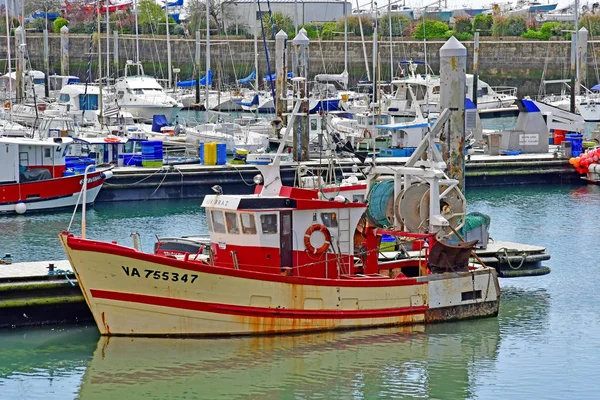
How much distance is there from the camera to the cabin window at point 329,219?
746 inches

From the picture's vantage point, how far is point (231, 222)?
735 inches

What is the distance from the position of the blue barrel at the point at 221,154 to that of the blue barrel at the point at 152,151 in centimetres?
188

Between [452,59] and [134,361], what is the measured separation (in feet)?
29.4

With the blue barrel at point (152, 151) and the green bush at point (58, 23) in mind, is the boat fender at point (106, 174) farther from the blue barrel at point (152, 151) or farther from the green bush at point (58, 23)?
the green bush at point (58, 23)

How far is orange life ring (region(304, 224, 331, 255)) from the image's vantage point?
18781 mm

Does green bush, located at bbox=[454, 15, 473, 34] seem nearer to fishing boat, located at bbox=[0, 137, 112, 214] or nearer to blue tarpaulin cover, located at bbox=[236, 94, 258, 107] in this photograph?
blue tarpaulin cover, located at bbox=[236, 94, 258, 107]

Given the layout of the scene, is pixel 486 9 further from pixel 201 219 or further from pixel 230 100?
pixel 201 219

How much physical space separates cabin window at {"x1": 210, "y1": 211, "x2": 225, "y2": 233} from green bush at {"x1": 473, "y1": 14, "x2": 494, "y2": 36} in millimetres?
66047

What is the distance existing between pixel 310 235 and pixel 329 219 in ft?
1.42

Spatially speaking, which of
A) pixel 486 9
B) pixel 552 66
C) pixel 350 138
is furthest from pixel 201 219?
pixel 486 9

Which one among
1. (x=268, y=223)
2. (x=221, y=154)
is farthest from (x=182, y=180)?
(x=268, y=223)

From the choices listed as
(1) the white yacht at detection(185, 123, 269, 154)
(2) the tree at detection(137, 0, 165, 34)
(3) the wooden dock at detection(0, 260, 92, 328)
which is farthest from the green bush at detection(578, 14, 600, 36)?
(3) the wooden dock at detection(0, 260, 92, 328)

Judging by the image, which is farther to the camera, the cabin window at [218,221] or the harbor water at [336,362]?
the cabin window at [218,221]

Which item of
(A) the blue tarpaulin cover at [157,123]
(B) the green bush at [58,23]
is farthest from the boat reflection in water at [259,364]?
(B) the green bush at [58,23]
